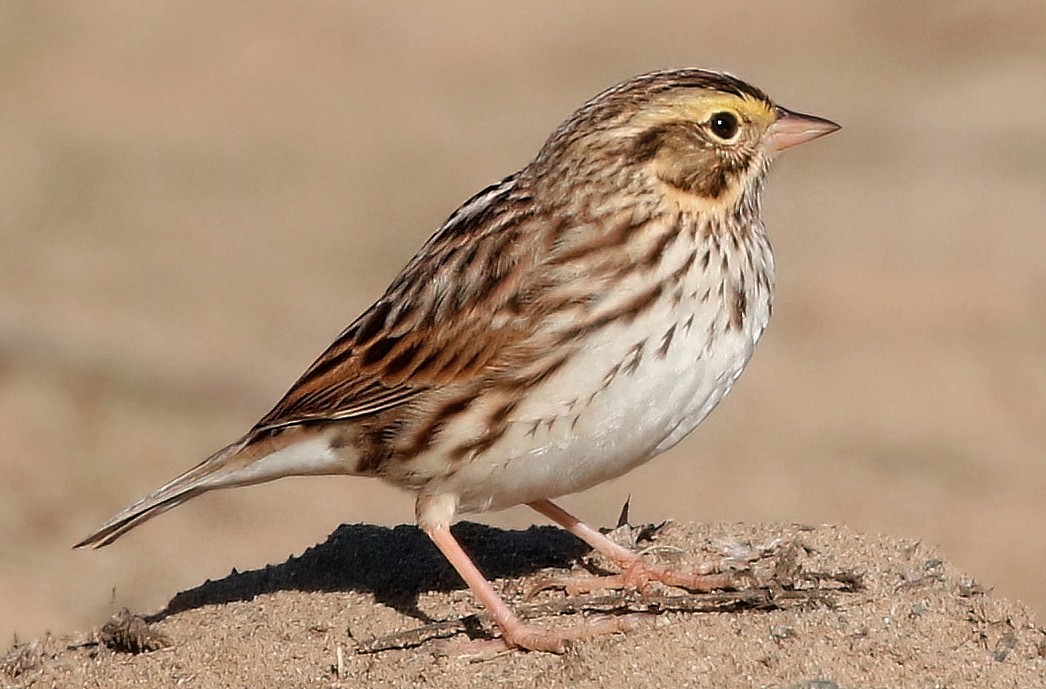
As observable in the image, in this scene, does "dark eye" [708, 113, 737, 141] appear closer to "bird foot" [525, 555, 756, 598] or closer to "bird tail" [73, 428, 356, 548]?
"bird foot" [525, 555, 756, 598]

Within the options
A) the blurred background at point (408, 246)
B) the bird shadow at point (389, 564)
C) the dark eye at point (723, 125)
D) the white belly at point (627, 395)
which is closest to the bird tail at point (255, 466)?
the bird shadow at point (389, 564)

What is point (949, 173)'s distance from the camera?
1619 centimetres

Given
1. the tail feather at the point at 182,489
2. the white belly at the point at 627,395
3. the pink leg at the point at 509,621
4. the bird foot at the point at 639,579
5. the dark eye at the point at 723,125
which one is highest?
the dark eye at the point at 723,125

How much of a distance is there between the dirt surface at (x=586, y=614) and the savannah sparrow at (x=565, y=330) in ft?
0.88

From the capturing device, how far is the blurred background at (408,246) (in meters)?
11.4

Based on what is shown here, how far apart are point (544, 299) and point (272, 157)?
1369 cm

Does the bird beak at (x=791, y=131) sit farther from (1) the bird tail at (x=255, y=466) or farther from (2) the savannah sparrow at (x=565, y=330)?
(1) the bird tail at (x=255, y=466)

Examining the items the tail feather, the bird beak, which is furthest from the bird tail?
the bird beak

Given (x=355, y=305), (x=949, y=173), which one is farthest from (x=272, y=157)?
(x=949, y=173)

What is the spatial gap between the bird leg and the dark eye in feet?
4.92

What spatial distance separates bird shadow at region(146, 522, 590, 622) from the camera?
23.5 feet

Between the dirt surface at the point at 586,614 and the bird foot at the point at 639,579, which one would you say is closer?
the dirt surface at the point at 586,614

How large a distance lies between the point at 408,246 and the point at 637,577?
948cm

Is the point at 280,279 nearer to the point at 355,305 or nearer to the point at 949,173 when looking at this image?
the point at 355,305
